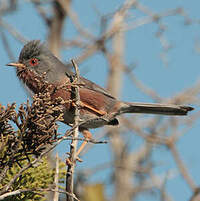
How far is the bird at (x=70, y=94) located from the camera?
4.02 m

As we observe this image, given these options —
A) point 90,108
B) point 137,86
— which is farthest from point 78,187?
point 137,86

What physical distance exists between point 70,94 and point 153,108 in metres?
2.00

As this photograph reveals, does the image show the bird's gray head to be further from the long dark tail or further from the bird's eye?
the long dark tail

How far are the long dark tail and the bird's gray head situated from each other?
1.45m

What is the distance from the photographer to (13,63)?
4117 millimetres

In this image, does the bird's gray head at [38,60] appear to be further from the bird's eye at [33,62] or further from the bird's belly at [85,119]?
the bird's belly at [85,119]

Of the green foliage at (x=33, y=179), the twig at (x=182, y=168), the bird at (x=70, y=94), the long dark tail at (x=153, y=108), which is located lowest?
the green foliage at (x=33, y=179)

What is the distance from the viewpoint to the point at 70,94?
3803 millimetres

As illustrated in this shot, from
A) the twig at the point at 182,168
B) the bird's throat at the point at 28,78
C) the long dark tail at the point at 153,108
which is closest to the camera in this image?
the bird's throat at the point at 28,78

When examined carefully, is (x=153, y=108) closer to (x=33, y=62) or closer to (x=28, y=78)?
(x=33, y=62)

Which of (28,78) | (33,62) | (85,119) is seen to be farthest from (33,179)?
(33,62)

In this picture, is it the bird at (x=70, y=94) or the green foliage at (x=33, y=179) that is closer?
the green foliage at (x=33, y=179)

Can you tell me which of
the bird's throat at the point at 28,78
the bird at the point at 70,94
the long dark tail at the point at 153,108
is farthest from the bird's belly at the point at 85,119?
the long dark tail at the point at 153,108

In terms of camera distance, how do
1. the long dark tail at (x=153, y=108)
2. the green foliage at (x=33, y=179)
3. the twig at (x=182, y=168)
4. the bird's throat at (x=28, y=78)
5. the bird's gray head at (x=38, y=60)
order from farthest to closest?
the long dark tail at (x=153, y=108) < the twig at (x=182, y=168) < the bird's gray head at (x=38, y=60) < the bird's throat at (x=28, y=78) < the green foliage at (x=33, y=179)
